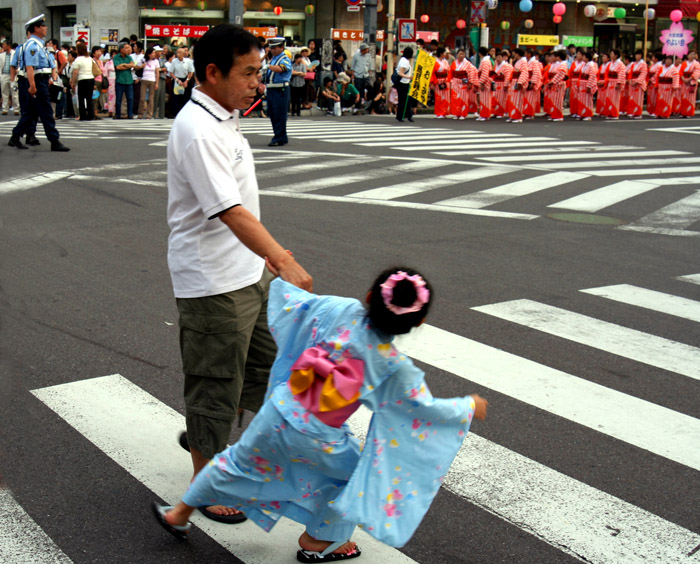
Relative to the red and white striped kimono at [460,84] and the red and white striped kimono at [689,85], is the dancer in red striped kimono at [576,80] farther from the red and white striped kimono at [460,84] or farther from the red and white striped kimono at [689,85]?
the red and white striped kimono at [689,85]

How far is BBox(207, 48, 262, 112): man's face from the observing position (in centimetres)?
316

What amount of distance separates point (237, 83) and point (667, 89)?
26.8 meters

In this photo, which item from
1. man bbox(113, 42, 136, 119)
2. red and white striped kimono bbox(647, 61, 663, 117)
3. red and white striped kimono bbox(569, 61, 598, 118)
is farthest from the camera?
red and white striped kimono bbox(647, 61, 663, 117)

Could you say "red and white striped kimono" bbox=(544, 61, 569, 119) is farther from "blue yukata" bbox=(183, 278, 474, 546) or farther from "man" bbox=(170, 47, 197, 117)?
"blue yukata" bbox=(183, 278, 474, 546)

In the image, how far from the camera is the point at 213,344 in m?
3.27

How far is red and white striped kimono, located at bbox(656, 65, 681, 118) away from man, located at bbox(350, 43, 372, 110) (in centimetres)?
881

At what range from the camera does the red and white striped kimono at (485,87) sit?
24.4 metres

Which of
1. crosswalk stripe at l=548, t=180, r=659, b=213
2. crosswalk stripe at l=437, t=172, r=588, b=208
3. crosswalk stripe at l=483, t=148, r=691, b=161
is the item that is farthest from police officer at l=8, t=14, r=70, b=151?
crosswalk stripe at l=548, t=180, r=659, b=213

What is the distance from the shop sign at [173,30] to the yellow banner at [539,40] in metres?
14.5

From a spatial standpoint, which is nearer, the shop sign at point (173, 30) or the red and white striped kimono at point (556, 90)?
the red and white striped kimono at point (556, 90)

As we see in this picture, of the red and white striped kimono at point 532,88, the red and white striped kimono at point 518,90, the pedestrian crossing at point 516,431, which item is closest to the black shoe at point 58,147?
the pedestrian crossing at point 516,431

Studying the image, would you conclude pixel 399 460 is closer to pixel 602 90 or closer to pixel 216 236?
pixel 216 236

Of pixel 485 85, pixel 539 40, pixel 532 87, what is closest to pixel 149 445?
pixel 485 85

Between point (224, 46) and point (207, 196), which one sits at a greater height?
point (224, 46)
